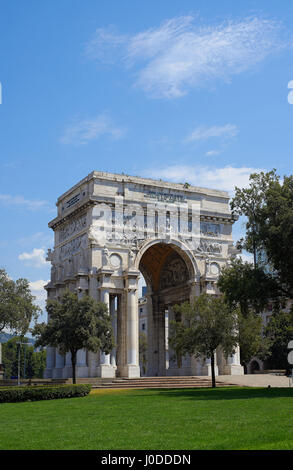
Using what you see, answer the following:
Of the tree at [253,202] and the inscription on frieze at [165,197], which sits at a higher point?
the inscription on frieze at [165,197]

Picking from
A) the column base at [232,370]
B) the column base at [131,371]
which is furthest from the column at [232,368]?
the column base at [131,371]

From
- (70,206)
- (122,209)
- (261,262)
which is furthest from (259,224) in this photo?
(70,206)

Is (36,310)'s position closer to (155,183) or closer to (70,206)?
(70,206)

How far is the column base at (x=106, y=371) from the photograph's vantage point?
50.2 meters

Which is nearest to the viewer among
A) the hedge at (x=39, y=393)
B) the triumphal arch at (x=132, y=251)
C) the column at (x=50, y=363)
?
the hedge at (x=39, y=393)

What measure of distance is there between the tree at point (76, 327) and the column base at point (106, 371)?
23.2ft

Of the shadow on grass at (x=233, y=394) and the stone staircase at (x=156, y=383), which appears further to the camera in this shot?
the stone staircase at (x=156, y=383)

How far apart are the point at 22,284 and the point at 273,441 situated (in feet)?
186

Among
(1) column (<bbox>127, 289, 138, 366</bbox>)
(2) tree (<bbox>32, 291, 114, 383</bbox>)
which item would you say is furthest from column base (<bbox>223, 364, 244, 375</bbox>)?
(2) tree (<bbox>32, 291, 114, 383</bbox>)

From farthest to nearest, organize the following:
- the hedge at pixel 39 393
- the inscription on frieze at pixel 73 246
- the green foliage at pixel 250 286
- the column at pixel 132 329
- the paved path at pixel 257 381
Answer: the inscription on frieze at pixel 73 246, the column at pixel 132 329, the paved path at pixel 257 381, the green foliage at pixel 250 286, the hedge at pixel 39 393

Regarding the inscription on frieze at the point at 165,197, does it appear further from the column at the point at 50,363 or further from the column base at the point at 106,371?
the column at the point at 50,363

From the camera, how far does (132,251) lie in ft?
184

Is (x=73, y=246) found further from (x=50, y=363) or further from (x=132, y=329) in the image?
(x=50, y=363)

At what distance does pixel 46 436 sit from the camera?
48.7 feet
